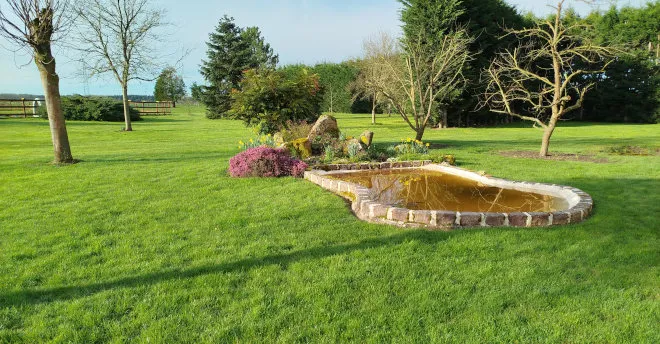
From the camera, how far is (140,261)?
143 inches

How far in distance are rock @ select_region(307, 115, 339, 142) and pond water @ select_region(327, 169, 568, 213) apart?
2461 mm

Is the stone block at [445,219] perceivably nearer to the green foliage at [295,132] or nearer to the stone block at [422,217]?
the stone block at [422,217]

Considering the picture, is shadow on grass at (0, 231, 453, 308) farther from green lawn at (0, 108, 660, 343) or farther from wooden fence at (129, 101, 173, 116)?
wooden fence at (129, 101, 173, 116)

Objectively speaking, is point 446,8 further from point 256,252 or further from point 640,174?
point 256,252

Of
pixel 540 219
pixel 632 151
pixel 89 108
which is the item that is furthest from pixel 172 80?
pixel 540 219

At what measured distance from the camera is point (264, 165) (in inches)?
307

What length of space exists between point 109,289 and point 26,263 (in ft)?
3.59

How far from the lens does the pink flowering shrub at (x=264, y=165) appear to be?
7762 mm

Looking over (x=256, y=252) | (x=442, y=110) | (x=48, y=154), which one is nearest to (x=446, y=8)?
(x=442, y=110)

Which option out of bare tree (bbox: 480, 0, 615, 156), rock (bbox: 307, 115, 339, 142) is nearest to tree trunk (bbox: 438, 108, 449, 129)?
bare tree (bbox: 480, 0, 615, 156)

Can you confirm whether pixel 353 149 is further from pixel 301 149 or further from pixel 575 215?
pixel 575 215

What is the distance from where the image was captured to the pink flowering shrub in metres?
7.76

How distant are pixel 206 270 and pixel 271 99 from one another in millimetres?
9006

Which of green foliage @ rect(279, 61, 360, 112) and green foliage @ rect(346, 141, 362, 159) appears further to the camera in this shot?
green foliage @ rect(279, 61, 360, 112)
